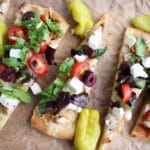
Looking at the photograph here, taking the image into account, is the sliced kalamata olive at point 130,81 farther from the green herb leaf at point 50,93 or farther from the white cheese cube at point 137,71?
the green herb leaf at point 50,93

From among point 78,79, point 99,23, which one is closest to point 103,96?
point 78,79

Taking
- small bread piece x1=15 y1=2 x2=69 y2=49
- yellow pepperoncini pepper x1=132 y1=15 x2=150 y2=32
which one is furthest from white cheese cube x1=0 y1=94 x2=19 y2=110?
yellow pepperoncini pepper x1=132 y1=15 x2=150 y2=32

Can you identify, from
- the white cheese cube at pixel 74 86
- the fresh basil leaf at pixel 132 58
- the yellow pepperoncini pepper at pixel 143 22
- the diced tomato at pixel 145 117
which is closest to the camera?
the white cheese cube at pixel 74 86

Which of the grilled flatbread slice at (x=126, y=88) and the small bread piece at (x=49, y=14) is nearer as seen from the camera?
the grilled flatbread slice at (x=126, y=88)

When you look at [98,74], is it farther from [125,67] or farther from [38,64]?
[38,64]

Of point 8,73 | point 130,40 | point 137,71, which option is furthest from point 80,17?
point 8,73

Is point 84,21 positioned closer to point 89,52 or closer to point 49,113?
point 89,52

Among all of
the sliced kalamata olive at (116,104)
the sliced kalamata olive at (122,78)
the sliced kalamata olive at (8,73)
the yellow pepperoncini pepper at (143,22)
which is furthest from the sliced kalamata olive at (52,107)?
the yellow pepperoncini pepper at (143,22)
